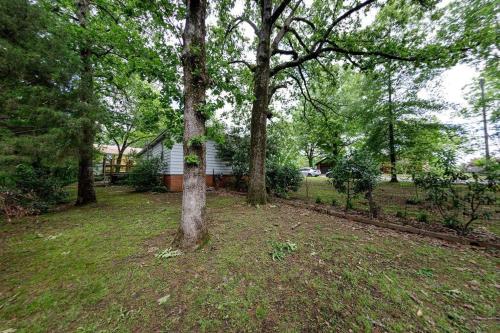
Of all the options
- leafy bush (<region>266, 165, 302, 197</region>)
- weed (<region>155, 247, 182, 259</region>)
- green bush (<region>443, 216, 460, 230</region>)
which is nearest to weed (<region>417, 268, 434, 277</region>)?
green bush (<region>443, 216, 460, 230</region>)

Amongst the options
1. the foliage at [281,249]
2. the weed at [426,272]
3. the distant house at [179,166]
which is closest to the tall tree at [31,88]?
the foliage at [281,249]

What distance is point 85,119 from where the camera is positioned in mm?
3871

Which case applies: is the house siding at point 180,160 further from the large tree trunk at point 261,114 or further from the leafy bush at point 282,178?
the large tree trunk at point 261,114

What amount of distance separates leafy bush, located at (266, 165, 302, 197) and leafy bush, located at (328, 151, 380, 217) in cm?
276

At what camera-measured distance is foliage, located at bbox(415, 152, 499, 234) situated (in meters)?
3.46

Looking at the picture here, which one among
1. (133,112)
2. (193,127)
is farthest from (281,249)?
(133,112)

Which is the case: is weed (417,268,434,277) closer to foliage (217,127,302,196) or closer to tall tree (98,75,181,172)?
tall tree (98,75,181,172)

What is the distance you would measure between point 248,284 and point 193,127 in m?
2.61

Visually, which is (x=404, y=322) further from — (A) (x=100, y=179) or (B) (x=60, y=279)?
(A) (x=100, y=179)

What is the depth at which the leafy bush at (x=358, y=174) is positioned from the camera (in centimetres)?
488

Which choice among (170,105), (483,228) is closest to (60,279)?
(170,105)

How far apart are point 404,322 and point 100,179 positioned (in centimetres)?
1930

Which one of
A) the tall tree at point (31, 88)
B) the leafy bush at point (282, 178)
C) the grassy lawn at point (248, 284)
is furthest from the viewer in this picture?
the leafy bush at point (282, 178)

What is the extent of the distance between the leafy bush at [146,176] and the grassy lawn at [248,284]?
6303 millimetres
